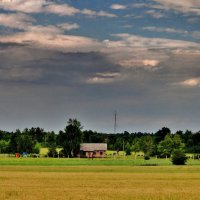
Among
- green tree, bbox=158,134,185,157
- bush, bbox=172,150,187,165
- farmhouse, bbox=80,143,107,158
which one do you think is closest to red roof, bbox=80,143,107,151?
farmhouse, bbox=80,143,107,158

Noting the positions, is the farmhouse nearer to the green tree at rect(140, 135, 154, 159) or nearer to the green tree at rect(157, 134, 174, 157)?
the green tree at rect(140, 135, 154, 159)

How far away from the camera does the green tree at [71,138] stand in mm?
182250

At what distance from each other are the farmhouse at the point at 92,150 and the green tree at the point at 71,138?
14.1ft

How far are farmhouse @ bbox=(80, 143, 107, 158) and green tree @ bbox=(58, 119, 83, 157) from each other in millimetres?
4311

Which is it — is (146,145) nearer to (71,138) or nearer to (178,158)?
(71,138)

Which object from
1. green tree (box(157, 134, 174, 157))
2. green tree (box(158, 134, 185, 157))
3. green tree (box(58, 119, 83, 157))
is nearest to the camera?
green tree (box(158, 134, 185, 157))

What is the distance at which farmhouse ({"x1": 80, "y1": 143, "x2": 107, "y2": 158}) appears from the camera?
626ft

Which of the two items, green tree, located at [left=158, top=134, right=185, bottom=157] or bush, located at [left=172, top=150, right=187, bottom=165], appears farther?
green tree, located at [left=158, top=134, right=185, bottom=157]

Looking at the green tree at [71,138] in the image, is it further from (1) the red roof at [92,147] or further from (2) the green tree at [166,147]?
(2) the green tree at [166,147]

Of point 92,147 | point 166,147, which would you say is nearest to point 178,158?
point 166,147

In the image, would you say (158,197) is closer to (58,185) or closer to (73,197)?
(73,197)

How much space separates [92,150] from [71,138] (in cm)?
1041

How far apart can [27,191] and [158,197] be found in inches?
485

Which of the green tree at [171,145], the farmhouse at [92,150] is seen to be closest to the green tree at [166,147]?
the green tree at [171,145]
